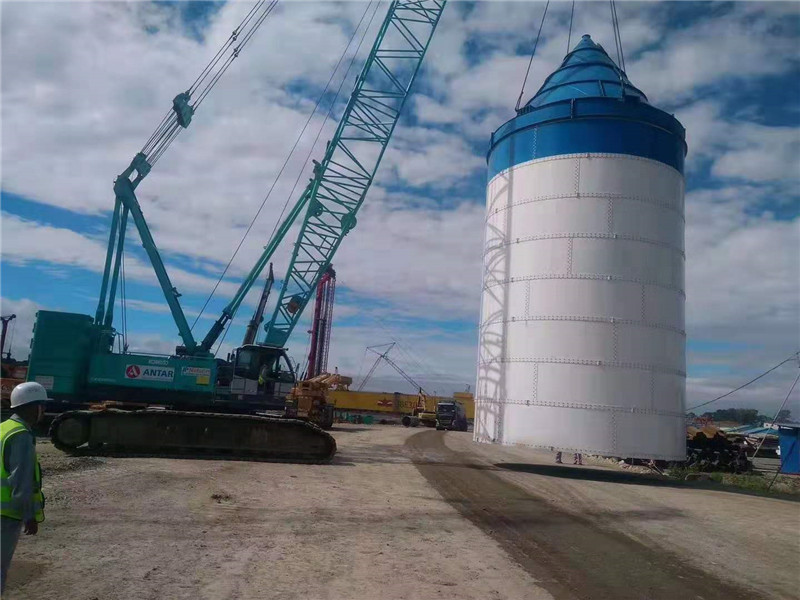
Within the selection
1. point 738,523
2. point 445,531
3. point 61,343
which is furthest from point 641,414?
point 61,343

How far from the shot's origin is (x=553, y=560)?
734 centimetres

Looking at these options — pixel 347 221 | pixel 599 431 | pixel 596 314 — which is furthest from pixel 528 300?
pixel 347 221

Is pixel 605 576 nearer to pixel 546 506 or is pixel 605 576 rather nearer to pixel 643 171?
pixel 546 506

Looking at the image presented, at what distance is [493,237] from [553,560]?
12.0 metres

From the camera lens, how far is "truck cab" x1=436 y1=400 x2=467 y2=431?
166 feet

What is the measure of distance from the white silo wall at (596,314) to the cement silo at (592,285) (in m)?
0.03

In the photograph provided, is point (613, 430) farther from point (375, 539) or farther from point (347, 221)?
point (347, 221)

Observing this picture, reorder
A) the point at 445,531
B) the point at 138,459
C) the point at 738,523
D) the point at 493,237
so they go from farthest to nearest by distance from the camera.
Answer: the point at 493,237, the point at 138,459, the point at 738,523, the point at 445,531

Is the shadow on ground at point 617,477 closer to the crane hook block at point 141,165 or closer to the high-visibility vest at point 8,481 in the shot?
the high-visibility vest at point 8,481

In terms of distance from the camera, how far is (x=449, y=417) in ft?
168

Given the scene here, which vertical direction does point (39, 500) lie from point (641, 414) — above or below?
below

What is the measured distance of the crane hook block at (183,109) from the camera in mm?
27297

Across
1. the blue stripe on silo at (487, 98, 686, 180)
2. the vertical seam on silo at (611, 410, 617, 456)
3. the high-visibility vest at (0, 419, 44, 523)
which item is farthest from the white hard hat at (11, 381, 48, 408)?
the blue stripe on silo at (487, 98, 686, 180)

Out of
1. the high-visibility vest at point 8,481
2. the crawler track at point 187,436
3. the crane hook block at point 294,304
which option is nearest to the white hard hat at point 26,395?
the high-visibility vest at point 8,481
